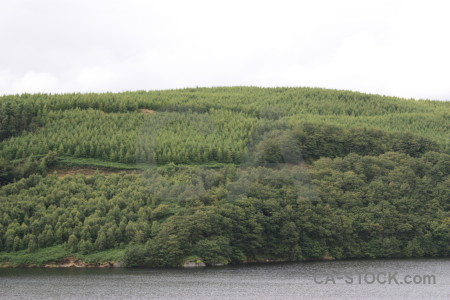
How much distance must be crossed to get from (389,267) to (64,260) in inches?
1916

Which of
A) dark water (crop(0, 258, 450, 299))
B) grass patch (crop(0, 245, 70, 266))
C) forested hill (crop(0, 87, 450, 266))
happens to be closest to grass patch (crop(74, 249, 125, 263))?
forested hill (crop(0, 87, 450, 266))

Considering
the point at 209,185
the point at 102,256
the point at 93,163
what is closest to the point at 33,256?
the point at 102,256

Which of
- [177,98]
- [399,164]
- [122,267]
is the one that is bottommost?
[122,267]

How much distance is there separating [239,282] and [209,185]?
123ft

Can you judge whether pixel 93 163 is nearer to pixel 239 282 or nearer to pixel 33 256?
pixel 33 256

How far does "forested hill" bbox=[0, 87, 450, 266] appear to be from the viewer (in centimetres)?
10738

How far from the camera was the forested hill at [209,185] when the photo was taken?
107 m

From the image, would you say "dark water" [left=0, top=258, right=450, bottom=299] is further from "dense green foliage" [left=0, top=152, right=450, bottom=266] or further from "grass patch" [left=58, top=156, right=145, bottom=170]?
"grass patch" [left=58, top=156, right=145, bottom=170]

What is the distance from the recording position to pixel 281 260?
111500 mm

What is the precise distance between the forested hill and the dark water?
7.09m

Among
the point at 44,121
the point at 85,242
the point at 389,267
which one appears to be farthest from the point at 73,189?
the point at 389,267

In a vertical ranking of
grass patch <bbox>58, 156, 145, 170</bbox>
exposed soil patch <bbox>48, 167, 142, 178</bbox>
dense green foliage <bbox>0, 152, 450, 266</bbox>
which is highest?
grass patch <bbox>58, 156, 145, 170</bbox>

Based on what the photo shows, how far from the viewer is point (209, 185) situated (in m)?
121

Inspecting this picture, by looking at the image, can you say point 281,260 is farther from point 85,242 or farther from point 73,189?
point 73,189
